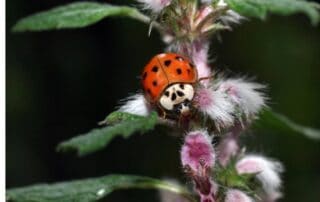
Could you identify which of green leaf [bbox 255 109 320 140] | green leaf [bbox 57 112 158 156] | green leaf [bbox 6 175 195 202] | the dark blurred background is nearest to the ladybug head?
green leaf [bbox 57 112 158 156]

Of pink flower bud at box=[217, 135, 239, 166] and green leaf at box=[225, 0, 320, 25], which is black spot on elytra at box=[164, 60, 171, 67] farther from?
pink flower bud at box=[217, 135, 239, 166]

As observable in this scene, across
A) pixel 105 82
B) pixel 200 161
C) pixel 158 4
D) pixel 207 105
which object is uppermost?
pixel 158 4

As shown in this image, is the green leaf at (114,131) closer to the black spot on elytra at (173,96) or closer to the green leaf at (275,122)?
the black spot on elytra at (173,96)

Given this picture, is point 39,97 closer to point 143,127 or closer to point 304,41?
point 304,41

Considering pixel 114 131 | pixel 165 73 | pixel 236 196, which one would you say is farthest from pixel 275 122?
pixel 114 131

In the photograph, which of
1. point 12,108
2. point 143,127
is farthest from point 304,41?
point 143,127

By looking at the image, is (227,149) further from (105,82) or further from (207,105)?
(105,82)
